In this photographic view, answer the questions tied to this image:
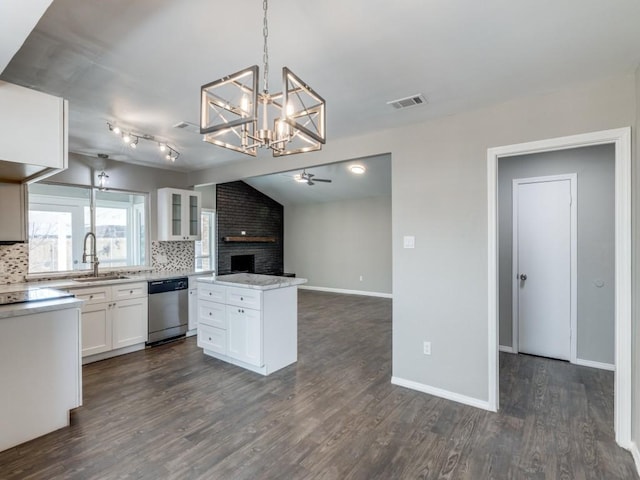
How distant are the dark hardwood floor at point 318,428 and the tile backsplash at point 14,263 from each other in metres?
1.39

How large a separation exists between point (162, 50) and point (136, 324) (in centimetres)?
340

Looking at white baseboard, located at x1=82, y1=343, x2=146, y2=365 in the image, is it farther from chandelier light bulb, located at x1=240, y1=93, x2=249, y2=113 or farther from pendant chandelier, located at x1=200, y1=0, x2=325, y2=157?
chandelier light bulb, located at x1=240, y1=93, x2=249, y2=113

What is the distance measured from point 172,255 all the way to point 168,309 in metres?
1.14

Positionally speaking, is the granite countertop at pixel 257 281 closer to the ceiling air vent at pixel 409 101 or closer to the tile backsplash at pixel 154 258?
the tile backsplash at pixel 154 258

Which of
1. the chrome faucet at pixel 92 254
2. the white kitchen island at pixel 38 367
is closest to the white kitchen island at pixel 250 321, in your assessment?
the white kitchen island at pixel 38 367

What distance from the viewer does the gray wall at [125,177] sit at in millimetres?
4250

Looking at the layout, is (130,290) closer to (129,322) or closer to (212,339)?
(129,322)

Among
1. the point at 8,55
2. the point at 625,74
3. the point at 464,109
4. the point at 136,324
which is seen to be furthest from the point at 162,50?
the point at 136,324

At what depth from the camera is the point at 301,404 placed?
282cm

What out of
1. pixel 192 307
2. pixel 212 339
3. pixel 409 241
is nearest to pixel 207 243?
pixel 192 307

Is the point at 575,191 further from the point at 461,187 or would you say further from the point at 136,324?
the point at 136,324

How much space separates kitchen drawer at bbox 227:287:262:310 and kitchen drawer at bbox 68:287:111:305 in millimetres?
1486

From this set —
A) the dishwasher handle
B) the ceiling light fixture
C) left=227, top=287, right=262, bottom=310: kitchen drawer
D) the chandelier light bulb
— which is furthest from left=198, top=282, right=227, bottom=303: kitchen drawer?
the chandelier light bulb

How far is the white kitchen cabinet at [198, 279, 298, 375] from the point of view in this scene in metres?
3.39
